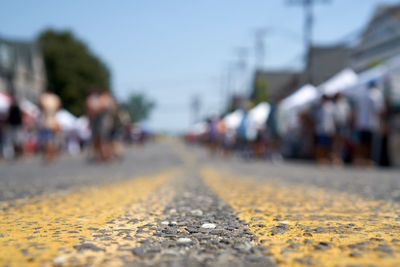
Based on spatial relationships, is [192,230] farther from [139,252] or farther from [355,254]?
[355,254]

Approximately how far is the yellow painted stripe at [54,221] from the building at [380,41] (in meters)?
37.0

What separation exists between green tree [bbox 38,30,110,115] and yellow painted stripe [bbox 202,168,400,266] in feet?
142

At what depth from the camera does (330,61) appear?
37.5 metres

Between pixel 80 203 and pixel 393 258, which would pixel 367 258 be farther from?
pixel 80 203

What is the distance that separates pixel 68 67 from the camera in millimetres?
45719

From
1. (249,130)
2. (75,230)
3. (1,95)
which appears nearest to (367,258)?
(75,230)

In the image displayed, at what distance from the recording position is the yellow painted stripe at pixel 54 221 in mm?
1548

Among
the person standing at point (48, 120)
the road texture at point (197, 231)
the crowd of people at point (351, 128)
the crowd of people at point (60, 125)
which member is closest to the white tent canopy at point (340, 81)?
the crowd of people at point (351, 128)

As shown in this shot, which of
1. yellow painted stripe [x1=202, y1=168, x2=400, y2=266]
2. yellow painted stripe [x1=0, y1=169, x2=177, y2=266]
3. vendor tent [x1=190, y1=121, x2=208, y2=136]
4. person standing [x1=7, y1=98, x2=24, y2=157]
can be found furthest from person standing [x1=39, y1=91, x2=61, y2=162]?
vendor tent [x1=190, y1=121, x2=208, y2=136]

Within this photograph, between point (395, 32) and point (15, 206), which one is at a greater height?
point (395, 32)

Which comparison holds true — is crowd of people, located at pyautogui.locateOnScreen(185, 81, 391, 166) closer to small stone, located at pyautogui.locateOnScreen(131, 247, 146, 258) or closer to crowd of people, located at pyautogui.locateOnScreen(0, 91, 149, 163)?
crowd of people, located at pyautogui.locateOnScreen(0, 91, 149, 163)

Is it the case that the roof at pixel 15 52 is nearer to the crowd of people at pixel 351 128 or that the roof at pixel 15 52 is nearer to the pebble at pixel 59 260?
the crowd of people at pixel 351 128

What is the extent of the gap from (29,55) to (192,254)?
45.1m

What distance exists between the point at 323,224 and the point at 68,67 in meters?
47.2
